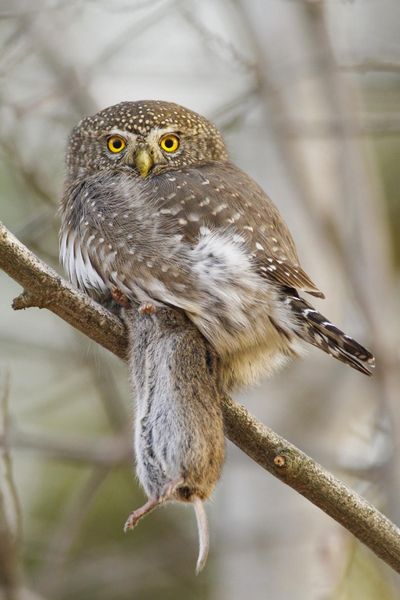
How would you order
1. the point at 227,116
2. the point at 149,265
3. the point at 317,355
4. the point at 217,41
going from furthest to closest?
the point at 317,355
the point at 227,116
the point at 217,41
the point at 149,265

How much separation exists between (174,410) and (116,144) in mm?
1296

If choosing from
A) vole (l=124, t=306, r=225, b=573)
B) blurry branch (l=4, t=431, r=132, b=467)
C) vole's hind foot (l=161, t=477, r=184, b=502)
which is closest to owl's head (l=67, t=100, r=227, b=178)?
vole (l=124, t=306, r=225, b=573)

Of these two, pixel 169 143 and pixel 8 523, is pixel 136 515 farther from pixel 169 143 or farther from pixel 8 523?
pixel 169 143

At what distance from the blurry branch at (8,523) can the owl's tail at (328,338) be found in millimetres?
1212

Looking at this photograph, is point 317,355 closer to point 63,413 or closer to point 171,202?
point 63,413

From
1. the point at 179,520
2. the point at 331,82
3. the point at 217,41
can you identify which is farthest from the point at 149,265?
the point at 179,520

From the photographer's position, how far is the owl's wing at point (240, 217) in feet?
10.9

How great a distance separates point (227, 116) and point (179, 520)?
2.80 m

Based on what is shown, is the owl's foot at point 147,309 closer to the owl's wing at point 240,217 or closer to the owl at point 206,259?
the owl at point 206,259

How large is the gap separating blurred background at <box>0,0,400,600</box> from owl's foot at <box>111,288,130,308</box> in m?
0.97

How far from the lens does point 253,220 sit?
345 cm

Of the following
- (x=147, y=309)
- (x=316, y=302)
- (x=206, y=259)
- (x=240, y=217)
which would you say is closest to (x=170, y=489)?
(x=147, y=309)

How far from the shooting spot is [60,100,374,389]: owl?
323cm

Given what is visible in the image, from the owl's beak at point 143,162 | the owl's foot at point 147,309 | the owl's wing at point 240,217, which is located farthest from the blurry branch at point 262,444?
the owl's beak at point 143,162
